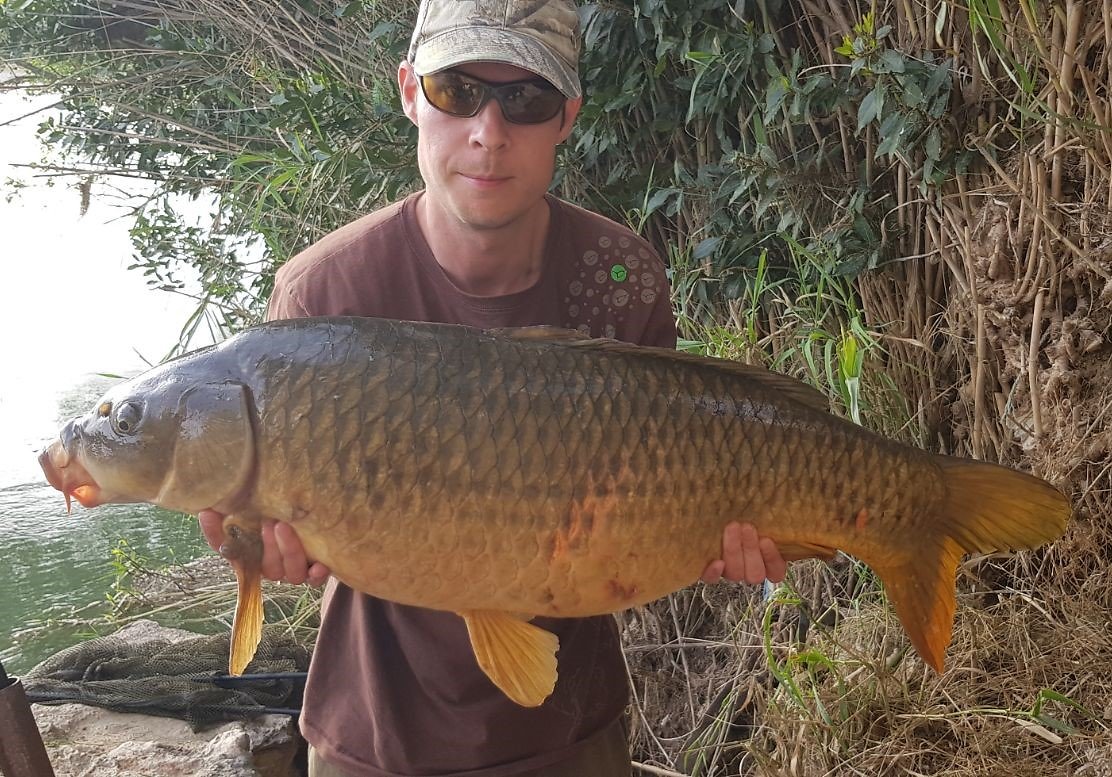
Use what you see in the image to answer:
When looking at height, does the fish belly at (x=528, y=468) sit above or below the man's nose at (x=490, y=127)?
below

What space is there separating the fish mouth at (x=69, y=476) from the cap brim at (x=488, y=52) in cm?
71

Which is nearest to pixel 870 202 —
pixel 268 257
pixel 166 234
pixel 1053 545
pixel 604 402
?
pixel 1053 545

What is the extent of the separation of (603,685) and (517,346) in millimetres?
605

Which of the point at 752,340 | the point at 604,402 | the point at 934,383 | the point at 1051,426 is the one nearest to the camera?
the point at 604,402

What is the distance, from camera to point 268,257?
410cm

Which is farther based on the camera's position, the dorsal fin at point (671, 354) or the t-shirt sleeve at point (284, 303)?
the t-shirt sleeve at point (284, 303)

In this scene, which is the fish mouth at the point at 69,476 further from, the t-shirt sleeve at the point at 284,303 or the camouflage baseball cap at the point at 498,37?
the camouflage baseball cap at the point at 498,37

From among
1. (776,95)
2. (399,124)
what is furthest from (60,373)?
(776,95)

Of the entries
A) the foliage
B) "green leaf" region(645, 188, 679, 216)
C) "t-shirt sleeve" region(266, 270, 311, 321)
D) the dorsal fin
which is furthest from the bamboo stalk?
"t-shirt sleeve" region(266, 270, 311, 321)

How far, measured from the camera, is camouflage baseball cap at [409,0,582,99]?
4.20 ft

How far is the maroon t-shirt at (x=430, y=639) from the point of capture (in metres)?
1.30

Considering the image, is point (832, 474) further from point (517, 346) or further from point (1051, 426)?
point (1051, 426)

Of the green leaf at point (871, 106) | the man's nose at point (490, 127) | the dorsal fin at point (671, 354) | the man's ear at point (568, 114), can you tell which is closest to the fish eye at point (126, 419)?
the dorsal fin at point (671, 354)

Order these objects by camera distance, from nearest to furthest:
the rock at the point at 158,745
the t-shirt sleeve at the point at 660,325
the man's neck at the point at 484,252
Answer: the man's neck at the point at 484,252, the t-shirt sleeve at the point at 660,325, the rock at the point at 158,745
